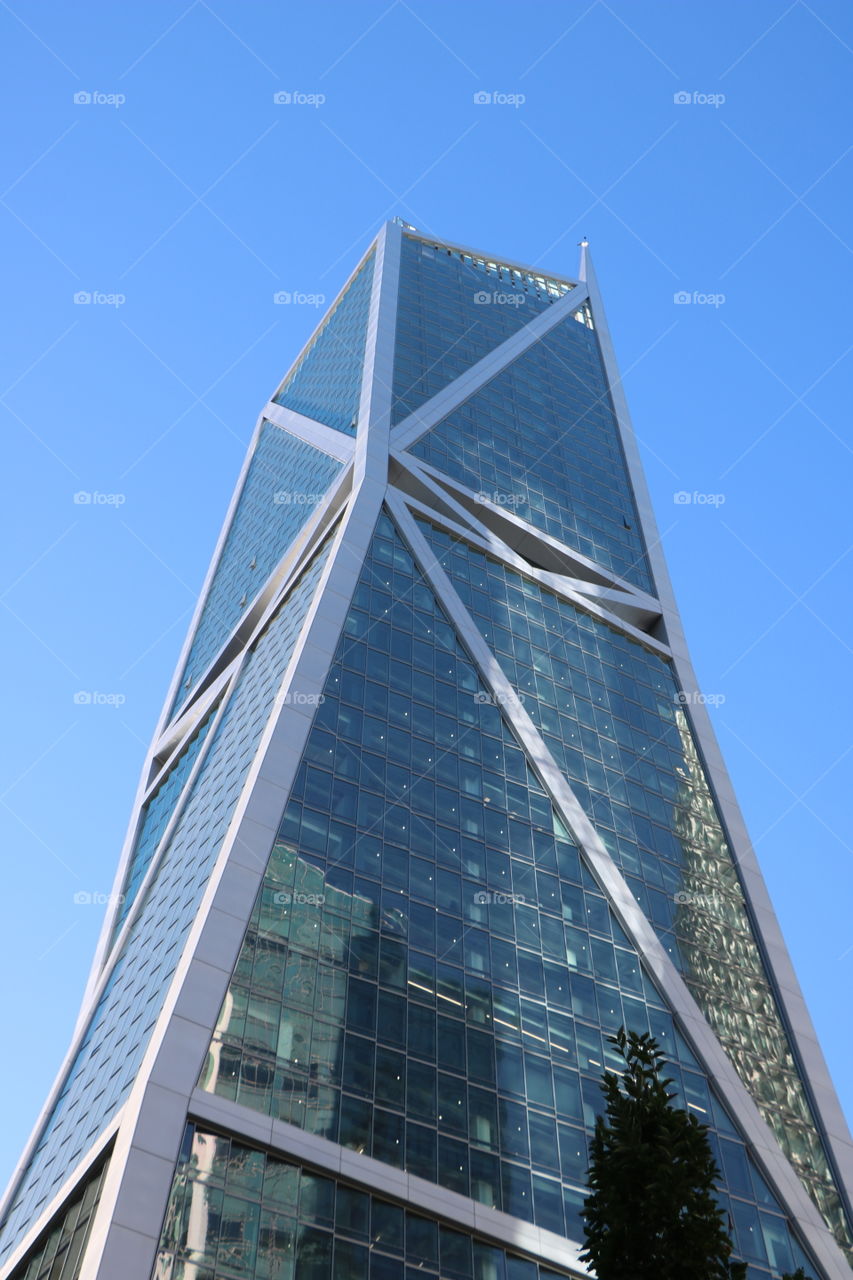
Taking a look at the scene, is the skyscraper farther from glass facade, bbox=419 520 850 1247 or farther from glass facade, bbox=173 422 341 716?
glass facade, bbox=173 422 341 716

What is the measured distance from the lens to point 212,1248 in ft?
97.3

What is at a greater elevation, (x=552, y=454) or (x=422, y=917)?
(x=552, y=454)

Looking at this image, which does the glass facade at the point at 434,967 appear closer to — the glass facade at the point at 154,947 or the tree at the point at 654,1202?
the glass facade at the point at 154,947

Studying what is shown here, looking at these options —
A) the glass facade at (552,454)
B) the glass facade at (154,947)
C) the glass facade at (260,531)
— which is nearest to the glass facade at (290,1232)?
the glass facade at (154,947)

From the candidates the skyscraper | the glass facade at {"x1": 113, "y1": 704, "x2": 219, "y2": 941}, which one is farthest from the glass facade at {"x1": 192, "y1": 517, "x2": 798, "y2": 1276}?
the glass facade at {"x1": 113, "y1": 704, "x2": 219, "y2": 941}

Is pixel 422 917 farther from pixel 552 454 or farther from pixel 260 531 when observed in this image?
pixel 260 531

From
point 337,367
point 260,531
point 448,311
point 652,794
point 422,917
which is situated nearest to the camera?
point 422,917

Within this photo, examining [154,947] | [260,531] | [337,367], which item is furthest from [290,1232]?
[337,367]

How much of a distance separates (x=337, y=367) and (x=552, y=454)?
621 inches

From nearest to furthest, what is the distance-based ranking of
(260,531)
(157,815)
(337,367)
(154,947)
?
(154,947), (157,815), (260,531), (337,367)

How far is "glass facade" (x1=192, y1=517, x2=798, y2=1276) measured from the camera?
115 feet

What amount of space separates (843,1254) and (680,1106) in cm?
581

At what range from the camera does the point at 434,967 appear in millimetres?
39781

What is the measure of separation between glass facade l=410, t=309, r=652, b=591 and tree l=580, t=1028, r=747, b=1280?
41802 mm
